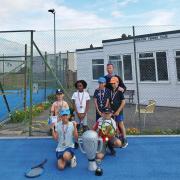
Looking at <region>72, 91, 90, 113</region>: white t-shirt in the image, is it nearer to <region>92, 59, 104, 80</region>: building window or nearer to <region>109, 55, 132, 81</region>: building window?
<region>109, 55, 132, 81</region>: building window

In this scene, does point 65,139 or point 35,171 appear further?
point 65,139

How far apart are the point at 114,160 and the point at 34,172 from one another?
173 cm

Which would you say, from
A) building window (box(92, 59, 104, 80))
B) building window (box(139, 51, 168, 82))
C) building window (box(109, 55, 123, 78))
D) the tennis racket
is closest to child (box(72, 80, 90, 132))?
the tennis racket

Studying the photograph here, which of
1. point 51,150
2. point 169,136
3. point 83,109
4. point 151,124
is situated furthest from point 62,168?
point 151,124

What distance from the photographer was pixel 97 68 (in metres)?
19.1

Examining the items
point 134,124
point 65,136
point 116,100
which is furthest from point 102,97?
point 134,124

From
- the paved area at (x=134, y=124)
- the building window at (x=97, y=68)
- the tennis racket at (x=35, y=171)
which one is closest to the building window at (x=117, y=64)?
the building window at (x=97, y=68)

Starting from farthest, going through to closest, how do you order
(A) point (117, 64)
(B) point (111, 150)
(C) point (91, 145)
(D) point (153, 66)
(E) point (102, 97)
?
1. (A) point (117, 64)
2. (D) point (153, 66)
3. (E) point (102, 97)
4. (B) point (111, 150)
5. (C) point (91, 145)

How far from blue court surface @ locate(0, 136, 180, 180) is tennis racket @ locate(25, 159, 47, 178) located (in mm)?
99

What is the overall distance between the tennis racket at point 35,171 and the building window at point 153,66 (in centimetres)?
976

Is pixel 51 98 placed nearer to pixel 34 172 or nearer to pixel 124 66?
pixel 124 66

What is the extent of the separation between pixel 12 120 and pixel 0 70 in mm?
7608

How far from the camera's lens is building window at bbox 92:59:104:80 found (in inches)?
746

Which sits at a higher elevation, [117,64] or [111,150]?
[117,64]
